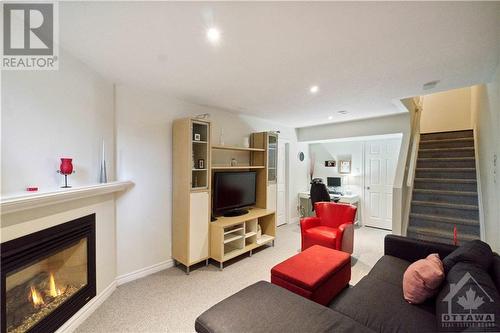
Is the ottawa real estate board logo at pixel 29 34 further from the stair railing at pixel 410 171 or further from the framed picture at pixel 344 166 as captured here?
the framed picture at pixel 344 166

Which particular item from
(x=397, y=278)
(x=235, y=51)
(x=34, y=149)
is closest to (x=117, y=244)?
(x=34, y=149)

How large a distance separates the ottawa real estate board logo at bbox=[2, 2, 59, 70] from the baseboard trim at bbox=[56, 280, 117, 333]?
2059 millimetres

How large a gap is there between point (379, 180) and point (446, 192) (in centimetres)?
164

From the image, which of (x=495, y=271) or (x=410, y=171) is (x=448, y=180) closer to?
(x=410, y=171)

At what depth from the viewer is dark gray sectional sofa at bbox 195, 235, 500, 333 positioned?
1.27 m

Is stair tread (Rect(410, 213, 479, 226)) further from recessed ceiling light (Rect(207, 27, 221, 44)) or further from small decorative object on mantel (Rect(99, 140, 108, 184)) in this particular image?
small decorative object on mantel (Rect(99, 140, 108, 184))

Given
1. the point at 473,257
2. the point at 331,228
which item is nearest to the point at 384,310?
the point at 473,257

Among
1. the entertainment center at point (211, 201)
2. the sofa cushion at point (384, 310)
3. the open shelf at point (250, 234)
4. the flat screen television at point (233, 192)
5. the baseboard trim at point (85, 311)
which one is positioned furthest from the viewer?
the open shelf at point (250, 234)

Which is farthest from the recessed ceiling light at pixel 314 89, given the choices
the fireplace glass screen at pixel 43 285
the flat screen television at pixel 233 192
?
the fireplace glass screen at pixel 43 285

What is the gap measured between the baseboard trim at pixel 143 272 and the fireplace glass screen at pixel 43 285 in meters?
0.55

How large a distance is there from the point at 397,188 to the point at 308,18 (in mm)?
2666

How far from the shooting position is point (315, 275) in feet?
6.54

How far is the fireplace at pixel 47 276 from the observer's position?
1488 millimetres

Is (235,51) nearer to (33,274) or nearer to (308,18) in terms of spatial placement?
(308,18)
